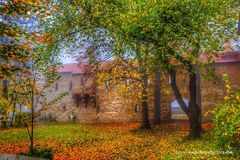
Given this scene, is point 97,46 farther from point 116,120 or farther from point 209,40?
point 116,120

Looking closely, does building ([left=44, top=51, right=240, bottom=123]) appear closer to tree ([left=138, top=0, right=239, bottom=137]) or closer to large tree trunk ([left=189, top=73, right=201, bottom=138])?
large tree trunk ([left=189, top=73, right=201, bottom=138])

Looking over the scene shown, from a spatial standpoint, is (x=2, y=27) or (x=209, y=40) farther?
(x=209, y=40)

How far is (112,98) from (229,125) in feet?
66.3

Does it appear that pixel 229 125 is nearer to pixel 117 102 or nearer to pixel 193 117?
pixel 193 117

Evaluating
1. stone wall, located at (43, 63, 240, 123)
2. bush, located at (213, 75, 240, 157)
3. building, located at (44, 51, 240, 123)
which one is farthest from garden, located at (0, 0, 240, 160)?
stone wall, located at (43, 63, 240, 123)

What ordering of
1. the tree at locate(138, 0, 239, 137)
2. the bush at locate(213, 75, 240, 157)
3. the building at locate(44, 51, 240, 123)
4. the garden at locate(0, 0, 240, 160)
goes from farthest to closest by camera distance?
the building at locate(44, 51, 240, 123) < the tree at locate(138, 0, 239, 137) < the garden at locate(0, 0, 240, 160) < the bush at locate(213, 75, 240, 157)

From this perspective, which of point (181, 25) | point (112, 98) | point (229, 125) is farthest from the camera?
point (112, 98)

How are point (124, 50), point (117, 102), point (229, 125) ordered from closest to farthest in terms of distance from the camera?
point (229, 125)
point (124, 50)
point (117, 102)

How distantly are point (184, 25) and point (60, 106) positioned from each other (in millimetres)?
24338

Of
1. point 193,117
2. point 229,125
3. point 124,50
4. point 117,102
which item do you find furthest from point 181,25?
point 117,102

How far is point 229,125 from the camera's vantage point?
21.3 ft

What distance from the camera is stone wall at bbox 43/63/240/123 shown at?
22781 millimetres

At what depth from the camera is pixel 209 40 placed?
9.49 meters

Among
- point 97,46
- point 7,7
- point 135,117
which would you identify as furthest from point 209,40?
point 135,117
